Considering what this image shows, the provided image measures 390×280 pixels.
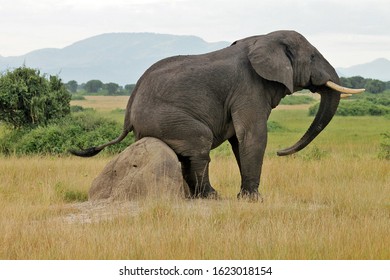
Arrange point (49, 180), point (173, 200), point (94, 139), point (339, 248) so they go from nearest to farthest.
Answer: point (339, 248), point (173, 200), point (49, 180), point (94, 139)

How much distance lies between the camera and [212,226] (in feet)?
27.2

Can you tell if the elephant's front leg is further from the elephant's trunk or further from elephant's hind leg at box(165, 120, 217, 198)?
the elephant's trunk

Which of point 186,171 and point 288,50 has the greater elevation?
point 288,50

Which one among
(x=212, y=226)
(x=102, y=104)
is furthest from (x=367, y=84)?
(x=212, y=226)

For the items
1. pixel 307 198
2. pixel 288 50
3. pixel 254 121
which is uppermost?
pixel 288 50

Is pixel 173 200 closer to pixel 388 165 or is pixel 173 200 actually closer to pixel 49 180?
pixel 49 180

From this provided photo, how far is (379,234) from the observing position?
8.02 metres

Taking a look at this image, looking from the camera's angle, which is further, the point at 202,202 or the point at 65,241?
the point at 202,202

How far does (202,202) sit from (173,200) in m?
0.49

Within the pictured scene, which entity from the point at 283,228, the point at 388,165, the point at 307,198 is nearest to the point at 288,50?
the point at 307,198

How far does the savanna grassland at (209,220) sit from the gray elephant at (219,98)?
27.6 inches

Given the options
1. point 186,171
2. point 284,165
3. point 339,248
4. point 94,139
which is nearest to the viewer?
point 339,248

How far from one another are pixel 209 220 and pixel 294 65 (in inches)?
134

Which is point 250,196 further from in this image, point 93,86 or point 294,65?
point 93,86
